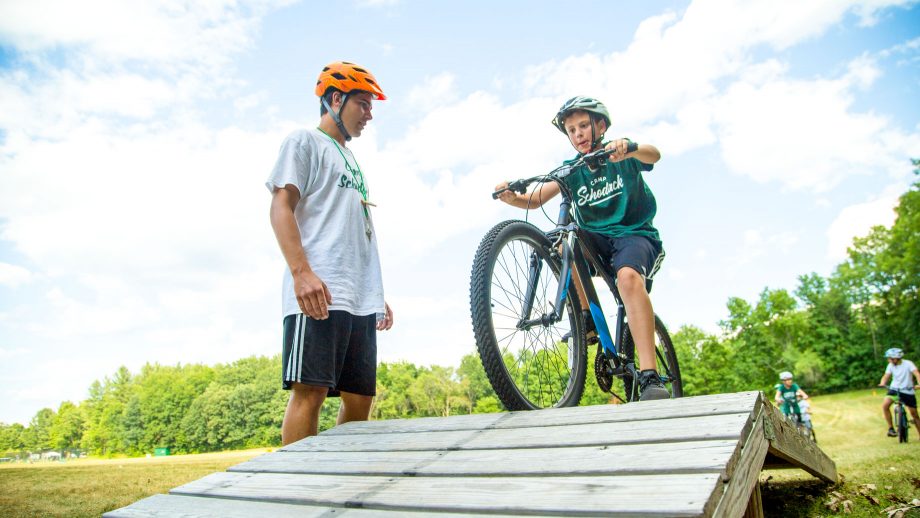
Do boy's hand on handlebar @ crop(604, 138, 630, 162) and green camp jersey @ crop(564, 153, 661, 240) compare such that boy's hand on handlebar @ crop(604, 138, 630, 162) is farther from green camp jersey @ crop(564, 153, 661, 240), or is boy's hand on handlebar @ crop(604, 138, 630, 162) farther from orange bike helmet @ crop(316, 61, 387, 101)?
orange bike helmet @ crop(316, 61, 387, 101)

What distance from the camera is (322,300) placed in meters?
2.76

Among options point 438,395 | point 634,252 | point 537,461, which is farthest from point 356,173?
point 438,395

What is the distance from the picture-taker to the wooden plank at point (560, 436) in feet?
5.99

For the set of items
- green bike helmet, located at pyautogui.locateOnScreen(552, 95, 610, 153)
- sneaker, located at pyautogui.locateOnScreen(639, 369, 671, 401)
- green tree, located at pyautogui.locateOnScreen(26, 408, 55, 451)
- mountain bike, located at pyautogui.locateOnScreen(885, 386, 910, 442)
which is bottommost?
green tree, located at pyautogui.locateOnScreen(26, 408, 55, 451)

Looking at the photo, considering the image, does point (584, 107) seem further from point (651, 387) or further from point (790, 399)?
point (790, 399)

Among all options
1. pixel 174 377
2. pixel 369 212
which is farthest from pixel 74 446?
pixel 369 212

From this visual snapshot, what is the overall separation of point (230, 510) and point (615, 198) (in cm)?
297

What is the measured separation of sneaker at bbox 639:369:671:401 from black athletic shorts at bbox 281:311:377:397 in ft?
5.46

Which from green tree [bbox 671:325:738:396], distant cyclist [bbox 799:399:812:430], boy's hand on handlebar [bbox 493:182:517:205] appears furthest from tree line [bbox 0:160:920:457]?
boy's hand on handlebar [bbox 493:182:517:205]

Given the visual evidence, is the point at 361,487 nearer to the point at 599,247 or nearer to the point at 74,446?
the point at 599,247

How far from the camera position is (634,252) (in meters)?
→ 3.42

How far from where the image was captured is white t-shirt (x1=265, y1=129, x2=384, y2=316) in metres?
3.07

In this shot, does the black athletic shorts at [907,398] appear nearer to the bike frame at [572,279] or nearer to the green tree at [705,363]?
the bike frame at [572,279]

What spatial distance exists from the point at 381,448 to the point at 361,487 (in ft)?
2.16
